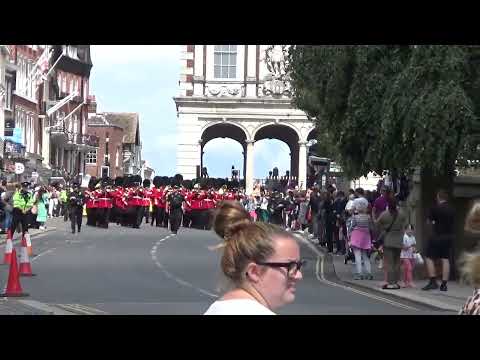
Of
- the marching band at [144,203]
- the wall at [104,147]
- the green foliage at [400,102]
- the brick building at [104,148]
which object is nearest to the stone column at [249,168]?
the marching band at [144,203]

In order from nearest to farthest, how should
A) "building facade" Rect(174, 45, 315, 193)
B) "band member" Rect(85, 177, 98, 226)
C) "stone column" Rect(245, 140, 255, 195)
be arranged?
"band member" Rect(85, 177, 98, 226) < "building facade" Rect(174, 45, 315, 193) < "stone column" Rect(245, 140, 255, 195)

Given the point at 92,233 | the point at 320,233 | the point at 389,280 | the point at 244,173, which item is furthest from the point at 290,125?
the point at 389,280

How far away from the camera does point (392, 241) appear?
72.5 feet

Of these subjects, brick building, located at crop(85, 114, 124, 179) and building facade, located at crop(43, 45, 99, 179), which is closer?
building facade, located at crop(43, 45, 99, 179)

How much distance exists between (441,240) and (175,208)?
26591 mm

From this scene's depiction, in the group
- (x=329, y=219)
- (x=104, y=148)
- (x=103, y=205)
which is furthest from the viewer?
(x=104, y=148)

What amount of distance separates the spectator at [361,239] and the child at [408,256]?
1436mm

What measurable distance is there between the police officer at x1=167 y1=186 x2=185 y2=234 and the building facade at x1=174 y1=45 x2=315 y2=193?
22435mm

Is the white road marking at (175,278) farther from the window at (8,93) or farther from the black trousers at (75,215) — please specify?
Result: the window at (8,93)

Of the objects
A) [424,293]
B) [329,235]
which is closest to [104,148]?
[329,235]

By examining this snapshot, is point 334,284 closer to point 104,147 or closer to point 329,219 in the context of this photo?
point 329,219

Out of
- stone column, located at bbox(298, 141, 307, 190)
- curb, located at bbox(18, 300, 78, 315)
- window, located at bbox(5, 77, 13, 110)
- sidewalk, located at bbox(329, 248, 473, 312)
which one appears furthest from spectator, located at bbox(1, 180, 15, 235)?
stone column, located at bbox(298, 141, 307, 190)

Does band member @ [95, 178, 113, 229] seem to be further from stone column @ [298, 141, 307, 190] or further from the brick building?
the brick building

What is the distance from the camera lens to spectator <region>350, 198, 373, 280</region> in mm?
24219
